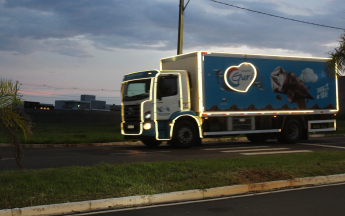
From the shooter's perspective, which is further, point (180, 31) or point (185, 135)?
point (180, 31)

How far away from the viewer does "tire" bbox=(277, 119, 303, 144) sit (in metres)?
17.9

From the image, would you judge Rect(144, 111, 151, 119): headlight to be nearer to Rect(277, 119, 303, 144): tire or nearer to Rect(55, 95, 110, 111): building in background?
Rect(277, 119, 303, 144): tire

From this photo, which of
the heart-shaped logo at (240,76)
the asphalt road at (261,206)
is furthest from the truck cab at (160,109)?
the asphalt road at (261,206)

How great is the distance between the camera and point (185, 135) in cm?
1559

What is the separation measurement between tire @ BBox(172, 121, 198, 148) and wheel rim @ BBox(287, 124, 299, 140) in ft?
16.8

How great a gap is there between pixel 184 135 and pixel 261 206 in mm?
9263

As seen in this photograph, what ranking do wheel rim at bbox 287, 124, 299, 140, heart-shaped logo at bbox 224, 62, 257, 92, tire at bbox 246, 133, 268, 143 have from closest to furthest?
heart-shaped logo at bbox 224, 62, 257, 92, wheel rim at bbox 287, 124, 299, 140, tire at bbox 246, 133, 268, 143

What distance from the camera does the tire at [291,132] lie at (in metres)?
17.9

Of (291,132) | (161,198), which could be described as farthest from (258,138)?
(161,198)

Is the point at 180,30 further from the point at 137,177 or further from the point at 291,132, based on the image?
the point at 137,177

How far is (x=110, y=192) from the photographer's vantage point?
6754mm

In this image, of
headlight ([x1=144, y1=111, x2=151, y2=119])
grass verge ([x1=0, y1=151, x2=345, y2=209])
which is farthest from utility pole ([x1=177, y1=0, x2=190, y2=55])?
grass verge ([x1=0, y1=151, x2=345, y2=209])

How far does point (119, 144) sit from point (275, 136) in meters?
7.48

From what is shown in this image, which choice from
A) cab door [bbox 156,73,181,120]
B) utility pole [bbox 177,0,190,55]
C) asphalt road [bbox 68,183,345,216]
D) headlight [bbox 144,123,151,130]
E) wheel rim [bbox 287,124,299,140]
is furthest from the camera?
utility pole [bbox 177,0,190,55]
